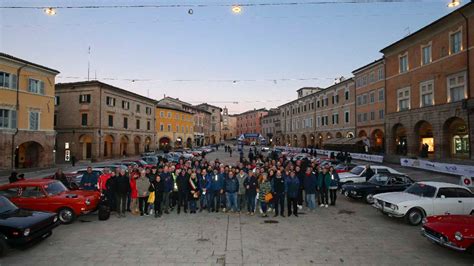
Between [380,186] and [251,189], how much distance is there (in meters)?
6.45

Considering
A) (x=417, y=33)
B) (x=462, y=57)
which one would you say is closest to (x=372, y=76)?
(x=417, y=33)

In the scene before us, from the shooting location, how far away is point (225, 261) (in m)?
6.81

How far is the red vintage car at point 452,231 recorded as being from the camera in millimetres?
6582

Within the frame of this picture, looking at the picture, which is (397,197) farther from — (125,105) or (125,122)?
(125,105)

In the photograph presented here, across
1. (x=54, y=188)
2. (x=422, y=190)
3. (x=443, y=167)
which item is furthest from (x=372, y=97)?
(x=54, y=188)

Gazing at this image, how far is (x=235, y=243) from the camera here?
316 inches

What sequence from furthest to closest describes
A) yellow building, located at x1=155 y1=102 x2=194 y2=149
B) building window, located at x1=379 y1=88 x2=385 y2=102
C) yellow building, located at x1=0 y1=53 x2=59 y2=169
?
yellow building, located at x1=155 y1=102 x2=194 y2=149
building window, located at x1=379 y1=88 x2=385 y2=102
yellow building, located at x1=0 y1=53 x2=59 y2=169

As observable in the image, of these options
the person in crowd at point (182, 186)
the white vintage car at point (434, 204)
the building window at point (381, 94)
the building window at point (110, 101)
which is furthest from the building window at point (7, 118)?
the building window at point (381, 94)

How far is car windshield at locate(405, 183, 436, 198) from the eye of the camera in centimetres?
1010

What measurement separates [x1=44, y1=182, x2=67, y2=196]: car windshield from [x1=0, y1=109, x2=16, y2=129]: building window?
68.3ft

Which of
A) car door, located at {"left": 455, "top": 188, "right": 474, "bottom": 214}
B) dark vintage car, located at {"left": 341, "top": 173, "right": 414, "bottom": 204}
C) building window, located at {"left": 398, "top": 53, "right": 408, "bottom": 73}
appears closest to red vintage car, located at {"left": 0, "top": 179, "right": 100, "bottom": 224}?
dark vintage car, located at {"left": 341, "top": 173, "right": 414, "bottom": 204}

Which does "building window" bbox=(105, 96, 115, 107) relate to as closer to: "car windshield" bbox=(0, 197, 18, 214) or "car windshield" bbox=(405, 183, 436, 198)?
"car windshield" bbox=(0, 197, 18, 214)

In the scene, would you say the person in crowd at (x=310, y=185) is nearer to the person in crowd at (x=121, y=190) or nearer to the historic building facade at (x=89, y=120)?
the person in crowd at (x=121, y=190)

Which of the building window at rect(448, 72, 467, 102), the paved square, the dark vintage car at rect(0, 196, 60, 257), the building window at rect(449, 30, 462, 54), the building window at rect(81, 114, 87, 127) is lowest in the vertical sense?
the paved square
